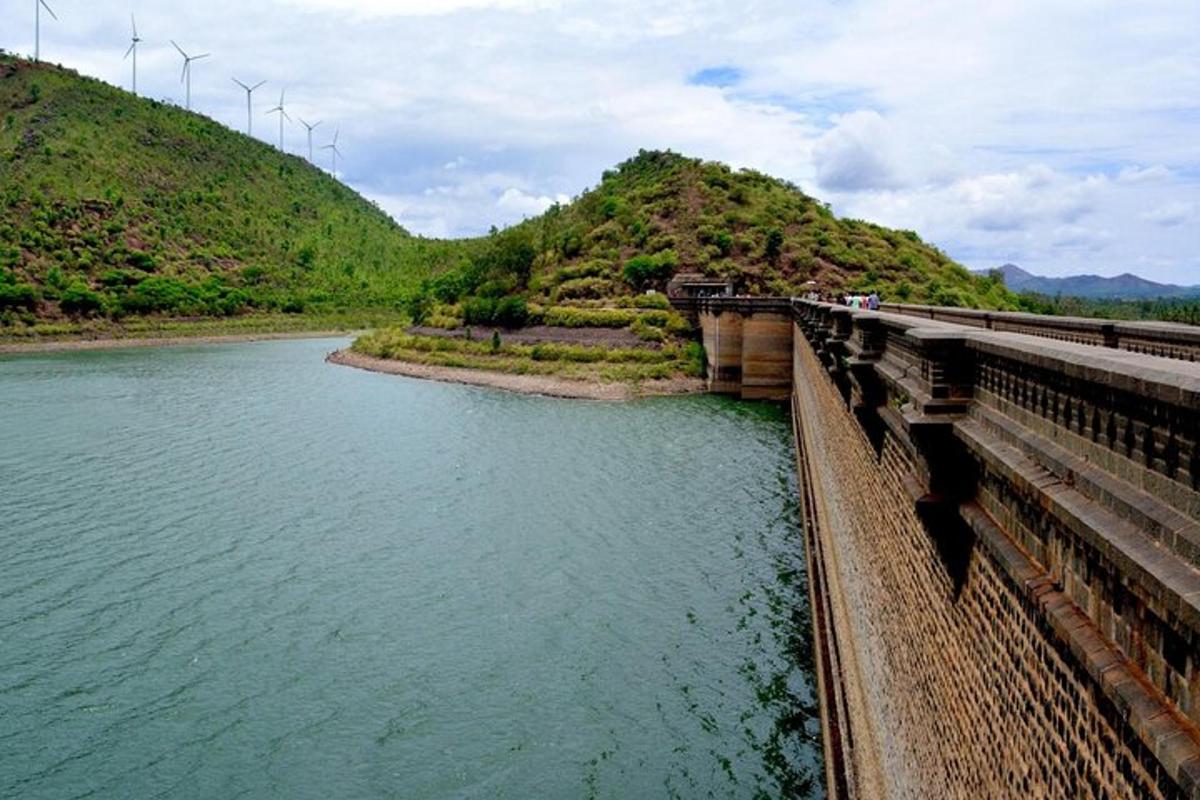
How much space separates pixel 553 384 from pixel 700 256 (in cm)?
2410

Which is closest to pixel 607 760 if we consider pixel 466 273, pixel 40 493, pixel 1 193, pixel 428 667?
pixel 428 667

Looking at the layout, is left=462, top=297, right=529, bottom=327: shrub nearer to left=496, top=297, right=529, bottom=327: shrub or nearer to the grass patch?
left=496, top=297, right=529, bottom=327: shrub

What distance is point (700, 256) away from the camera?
7050 centimetres

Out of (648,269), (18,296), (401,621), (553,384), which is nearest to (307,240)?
(18,296)

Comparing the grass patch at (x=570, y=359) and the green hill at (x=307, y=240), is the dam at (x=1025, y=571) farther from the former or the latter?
the green hill at (x=307, y=240)

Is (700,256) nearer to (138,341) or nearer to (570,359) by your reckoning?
(570,359)

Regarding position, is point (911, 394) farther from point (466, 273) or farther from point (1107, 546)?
point (466, 273)

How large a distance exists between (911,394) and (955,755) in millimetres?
2686

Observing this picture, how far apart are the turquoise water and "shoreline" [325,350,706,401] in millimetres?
14538

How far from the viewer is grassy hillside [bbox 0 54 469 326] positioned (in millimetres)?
96938

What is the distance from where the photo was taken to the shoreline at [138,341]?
252ft

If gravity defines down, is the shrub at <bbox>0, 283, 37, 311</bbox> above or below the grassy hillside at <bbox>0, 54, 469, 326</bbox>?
below

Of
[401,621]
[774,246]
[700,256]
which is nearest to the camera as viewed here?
[401,621]

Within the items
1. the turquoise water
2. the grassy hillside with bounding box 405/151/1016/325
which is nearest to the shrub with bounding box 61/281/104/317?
the grassy hillside with bounding box 405/151/1016/325
